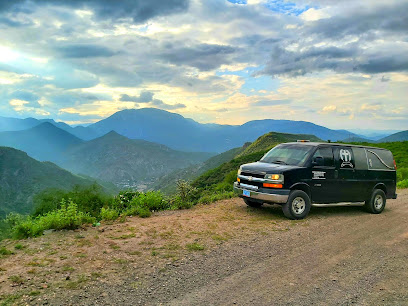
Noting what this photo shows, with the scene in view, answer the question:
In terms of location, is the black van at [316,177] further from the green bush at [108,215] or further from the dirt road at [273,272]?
the green bush at [108,215]

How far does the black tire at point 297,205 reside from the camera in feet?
29.0

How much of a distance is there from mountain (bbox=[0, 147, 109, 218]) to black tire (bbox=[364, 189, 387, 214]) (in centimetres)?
13535

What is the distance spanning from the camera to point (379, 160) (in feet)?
35.3

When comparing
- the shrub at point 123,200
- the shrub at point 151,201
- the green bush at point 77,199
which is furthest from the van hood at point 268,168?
the green bush at point 77,199

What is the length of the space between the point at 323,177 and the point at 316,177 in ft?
A: 0.96

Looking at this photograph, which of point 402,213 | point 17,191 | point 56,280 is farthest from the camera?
point 17,191

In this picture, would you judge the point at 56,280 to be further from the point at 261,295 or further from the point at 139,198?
the point at 139,198

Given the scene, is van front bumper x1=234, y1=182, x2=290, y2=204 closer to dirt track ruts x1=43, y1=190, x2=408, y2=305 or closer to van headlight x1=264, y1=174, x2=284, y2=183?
van headlight x1=264, y1=174, x2=284, y2=183

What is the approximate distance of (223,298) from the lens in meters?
4.26

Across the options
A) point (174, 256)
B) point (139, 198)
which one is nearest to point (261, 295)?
point (174, 256)

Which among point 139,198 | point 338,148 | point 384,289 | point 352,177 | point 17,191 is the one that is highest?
point 338,148

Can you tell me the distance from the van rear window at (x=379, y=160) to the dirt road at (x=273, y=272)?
2.79 meters

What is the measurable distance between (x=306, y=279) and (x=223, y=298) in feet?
5.27

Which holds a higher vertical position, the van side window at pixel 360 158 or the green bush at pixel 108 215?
the van side window at pixel 360 158
